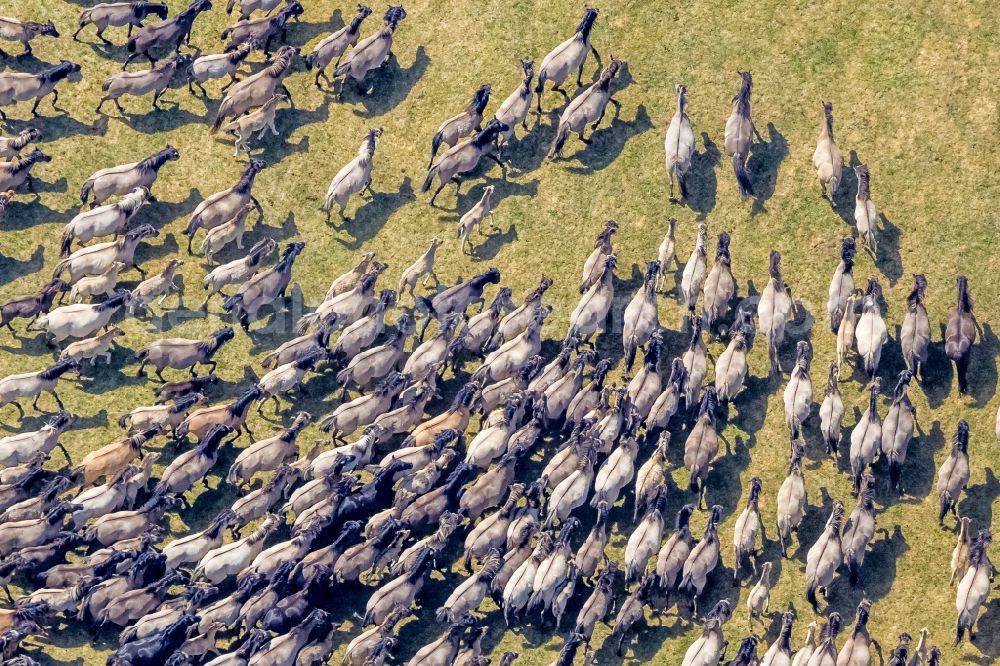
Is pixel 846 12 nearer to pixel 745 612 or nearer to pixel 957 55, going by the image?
pixel 957 55

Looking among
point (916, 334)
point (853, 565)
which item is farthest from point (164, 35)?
point (853, 565)

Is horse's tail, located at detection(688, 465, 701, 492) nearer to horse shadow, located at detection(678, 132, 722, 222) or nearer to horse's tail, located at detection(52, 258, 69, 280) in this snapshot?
horse shadow, located at detection(678, 132, 722, 222)

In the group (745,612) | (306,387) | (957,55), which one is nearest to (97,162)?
(306,387)

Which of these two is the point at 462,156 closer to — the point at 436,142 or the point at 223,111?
the point at 436,142

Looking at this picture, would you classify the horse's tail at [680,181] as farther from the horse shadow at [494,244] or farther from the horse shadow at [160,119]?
the horse shadow at [160,119]

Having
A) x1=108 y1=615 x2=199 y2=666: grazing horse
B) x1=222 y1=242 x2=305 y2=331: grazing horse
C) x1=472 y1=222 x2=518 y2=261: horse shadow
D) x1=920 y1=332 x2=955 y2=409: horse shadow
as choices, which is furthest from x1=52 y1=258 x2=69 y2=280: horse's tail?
x1=920 y1=332 x2=955 y2=409: horse shadow

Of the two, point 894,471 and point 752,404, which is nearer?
point 894,471

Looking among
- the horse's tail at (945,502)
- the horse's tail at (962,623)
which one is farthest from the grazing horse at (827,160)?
the horse's tail at (962,623)
